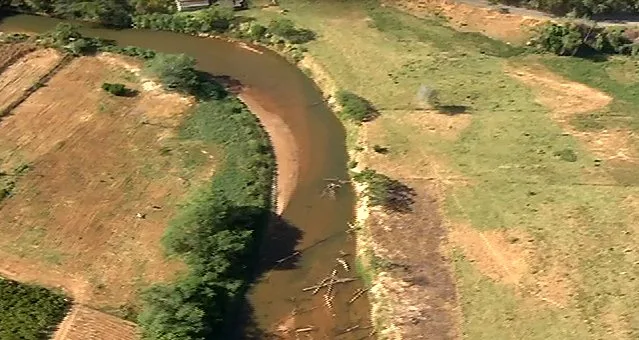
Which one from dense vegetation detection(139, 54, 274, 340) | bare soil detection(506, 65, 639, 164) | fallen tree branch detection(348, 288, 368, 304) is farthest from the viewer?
bare soil detection(506, 65, 639, 164)

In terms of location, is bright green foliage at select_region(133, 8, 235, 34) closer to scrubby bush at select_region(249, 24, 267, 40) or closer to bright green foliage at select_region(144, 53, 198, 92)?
scrubby bush at select_region(249, 24, 267, 40)

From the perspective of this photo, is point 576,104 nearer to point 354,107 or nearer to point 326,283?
point 354,107

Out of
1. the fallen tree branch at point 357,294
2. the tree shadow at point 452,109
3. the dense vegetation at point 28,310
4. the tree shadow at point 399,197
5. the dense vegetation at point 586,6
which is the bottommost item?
the fallen tree branch at point 357,294

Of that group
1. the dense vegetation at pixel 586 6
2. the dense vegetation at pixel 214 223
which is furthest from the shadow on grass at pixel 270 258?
the dense vegetation at pixel 586 6

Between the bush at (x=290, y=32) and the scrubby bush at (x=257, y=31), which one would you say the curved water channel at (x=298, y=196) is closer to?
the scrubby bush at (x=257, y=31)

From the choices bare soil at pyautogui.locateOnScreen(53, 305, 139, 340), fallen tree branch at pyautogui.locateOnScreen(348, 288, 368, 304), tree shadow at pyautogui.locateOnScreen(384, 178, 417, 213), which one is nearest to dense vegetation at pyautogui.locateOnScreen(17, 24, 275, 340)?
bare soil at pyautogui.locateOnScreen(53, 305, 139, 340)
